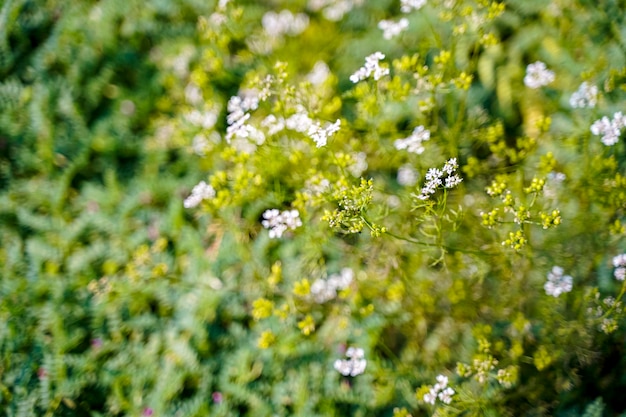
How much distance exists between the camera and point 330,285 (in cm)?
257

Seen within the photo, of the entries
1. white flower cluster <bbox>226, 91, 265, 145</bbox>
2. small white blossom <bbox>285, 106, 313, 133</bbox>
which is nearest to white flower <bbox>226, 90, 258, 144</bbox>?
white flower cluster <bbox>226, 91, 265, 145</bbox>

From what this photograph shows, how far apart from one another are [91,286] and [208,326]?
0.54 metres

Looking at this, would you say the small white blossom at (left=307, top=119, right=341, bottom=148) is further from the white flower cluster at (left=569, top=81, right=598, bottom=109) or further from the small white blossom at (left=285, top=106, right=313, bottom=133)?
the white flower cluster at (left=569, top=81, right=598, bottom=109)

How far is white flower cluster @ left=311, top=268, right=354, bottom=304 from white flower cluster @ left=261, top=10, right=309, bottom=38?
1402mm

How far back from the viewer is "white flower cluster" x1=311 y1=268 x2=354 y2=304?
2543mm

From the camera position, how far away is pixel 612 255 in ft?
7.47

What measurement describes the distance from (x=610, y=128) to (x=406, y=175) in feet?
2.88

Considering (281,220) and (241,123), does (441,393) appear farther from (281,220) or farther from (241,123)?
(241,123)

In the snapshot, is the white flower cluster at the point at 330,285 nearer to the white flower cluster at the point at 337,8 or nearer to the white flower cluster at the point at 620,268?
the white flower cluster at the point at 620,268

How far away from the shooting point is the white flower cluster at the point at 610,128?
2057 mm

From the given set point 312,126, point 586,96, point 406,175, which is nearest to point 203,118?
point 406,175

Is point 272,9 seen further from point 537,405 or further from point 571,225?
point 537,405

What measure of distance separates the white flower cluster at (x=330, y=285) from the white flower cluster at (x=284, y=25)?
1402 millimetres

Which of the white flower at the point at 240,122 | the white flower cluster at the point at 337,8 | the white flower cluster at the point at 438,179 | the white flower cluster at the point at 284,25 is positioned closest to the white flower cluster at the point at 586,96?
the white flower cluster at the point at 438,179
